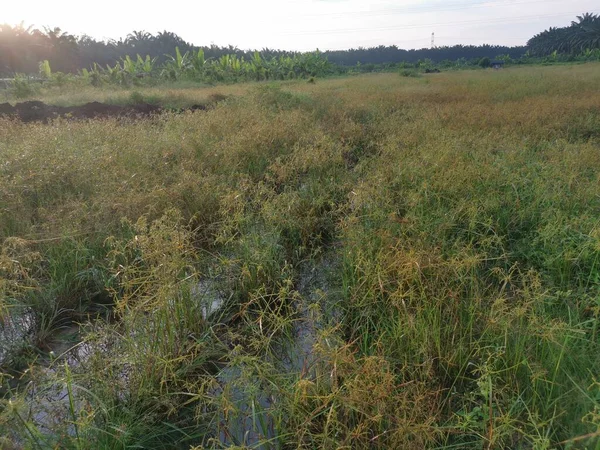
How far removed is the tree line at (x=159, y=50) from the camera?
3061cm

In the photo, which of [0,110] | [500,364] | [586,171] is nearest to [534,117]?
[586,171]

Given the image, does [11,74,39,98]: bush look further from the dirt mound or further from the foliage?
the foliage

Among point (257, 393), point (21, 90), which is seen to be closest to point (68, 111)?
point (21, 90)

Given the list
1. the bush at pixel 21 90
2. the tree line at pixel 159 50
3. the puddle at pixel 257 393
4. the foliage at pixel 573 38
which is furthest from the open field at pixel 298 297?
the foliage at pixel 573 38

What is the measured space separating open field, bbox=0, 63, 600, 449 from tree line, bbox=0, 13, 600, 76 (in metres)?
18.9

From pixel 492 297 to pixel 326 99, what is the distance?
8.62 metres

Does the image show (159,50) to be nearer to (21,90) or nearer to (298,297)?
(21,90)

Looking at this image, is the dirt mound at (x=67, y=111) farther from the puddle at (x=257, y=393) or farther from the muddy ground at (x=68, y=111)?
the puddle at (x=257, y=393)

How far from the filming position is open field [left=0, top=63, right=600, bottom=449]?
165 centimetres

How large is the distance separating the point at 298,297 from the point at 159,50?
160 feet

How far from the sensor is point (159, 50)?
147 ft

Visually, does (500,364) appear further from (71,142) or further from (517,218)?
(71,142)

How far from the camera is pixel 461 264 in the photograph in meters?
2.17

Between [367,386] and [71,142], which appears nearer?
[367,386]
